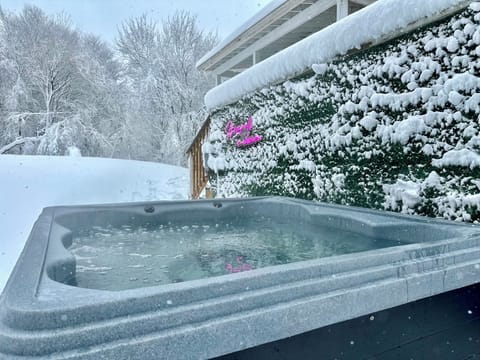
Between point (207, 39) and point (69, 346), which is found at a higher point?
point (207, 39)

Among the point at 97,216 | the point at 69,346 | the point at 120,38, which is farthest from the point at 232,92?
the point at 120,38

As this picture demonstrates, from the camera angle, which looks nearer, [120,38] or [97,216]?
[97,216]

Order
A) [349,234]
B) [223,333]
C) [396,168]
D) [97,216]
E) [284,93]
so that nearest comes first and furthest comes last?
1. [223,333]
2. [349,234]
3. [396,168]
4. [97,216]
5. [284,93]

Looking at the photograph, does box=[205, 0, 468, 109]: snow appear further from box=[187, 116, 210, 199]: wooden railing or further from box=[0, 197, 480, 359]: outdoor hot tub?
box=[187, 116, 210, 199]: wooden railing

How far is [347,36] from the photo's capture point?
10.6ft

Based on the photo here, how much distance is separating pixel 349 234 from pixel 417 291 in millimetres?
1403

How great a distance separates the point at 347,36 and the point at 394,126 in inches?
40.2

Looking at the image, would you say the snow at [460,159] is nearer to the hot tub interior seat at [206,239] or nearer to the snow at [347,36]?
the hot tub interior seat at [206,239]

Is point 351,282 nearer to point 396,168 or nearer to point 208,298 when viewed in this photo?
point 208,298

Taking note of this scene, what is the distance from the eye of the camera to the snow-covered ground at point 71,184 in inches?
267

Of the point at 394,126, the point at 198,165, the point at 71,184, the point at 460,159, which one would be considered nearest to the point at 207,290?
the point at 460,159

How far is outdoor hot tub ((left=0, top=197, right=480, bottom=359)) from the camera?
0.76 metres

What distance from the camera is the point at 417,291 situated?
123cm

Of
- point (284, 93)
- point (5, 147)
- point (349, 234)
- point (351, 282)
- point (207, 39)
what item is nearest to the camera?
point (351, 282)
